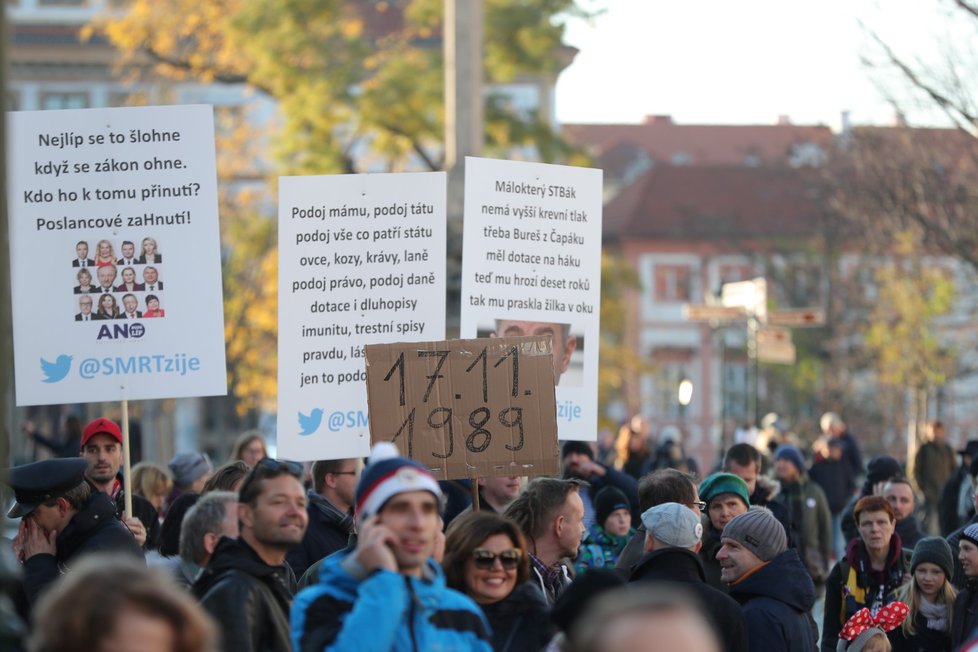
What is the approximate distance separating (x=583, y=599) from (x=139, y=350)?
11.9ft

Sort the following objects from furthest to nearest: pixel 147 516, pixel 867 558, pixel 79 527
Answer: pixel 147 516 → pixel 867 558 → pixel 79 527

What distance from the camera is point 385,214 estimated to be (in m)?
8.74

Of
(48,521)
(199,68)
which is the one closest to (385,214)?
(48,521)

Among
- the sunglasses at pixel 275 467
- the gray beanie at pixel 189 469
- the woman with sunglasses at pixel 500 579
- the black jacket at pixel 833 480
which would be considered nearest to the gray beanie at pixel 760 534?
the woman with sunglasses at pixel 500 579

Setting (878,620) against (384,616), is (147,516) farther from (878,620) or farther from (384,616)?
(384,616)

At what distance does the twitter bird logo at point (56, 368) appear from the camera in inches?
314

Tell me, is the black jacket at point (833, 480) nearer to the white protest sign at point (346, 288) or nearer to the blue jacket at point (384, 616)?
the white protest sign at point (346, 288)

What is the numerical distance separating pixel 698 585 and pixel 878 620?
1848 mm

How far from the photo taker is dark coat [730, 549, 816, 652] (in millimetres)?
Answer: 7016

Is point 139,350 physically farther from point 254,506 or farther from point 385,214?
point 254,506

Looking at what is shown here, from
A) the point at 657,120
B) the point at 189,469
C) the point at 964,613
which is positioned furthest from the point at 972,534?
the point at 657,120

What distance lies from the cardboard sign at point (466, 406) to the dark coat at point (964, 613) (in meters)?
2.04

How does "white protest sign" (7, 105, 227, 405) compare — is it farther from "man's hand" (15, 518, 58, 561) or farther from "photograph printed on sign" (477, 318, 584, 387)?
"photograph printed on sign" (477, 318, 584, 387)

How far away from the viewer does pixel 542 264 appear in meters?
9.15
